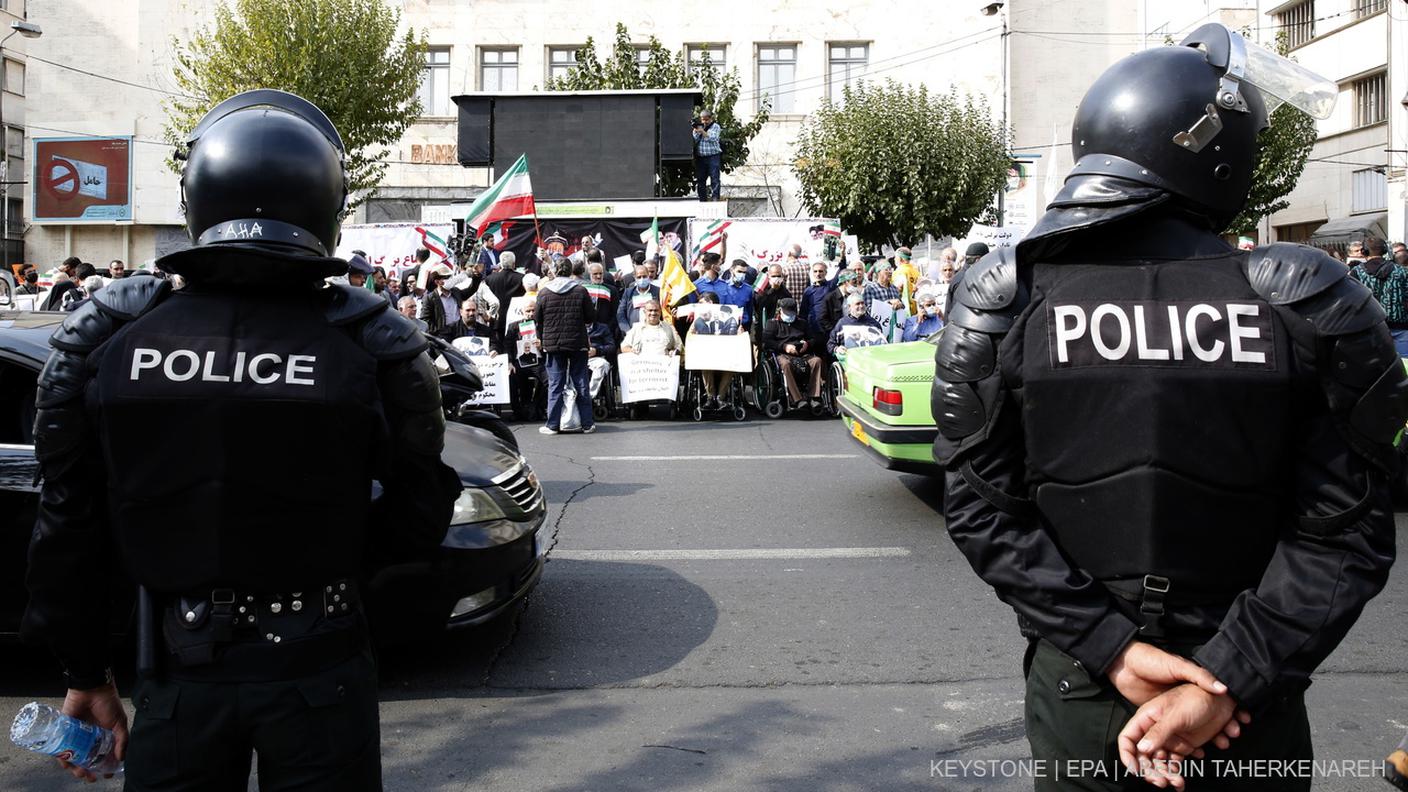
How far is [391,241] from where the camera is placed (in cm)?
2170

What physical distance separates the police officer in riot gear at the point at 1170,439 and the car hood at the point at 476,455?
3225 mm

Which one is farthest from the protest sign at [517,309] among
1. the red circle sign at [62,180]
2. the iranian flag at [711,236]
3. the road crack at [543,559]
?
the red circle sign at [62,180]

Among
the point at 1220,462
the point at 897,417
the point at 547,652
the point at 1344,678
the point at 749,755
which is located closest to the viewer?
the point at 1220,462

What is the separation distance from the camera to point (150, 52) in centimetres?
3841

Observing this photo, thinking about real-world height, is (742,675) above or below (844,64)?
below

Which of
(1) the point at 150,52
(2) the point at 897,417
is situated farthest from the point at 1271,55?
(1) the point at 150,52

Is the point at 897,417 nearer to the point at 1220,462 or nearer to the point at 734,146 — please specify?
the point at 1220,462

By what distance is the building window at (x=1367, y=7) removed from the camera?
33756 millimetres

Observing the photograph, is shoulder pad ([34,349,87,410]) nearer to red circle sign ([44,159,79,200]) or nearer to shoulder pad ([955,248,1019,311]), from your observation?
shoulder pad ([955,248,1019,311])

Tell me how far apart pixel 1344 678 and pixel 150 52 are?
134 feet

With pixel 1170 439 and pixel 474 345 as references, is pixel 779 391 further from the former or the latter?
pixel 1170 439

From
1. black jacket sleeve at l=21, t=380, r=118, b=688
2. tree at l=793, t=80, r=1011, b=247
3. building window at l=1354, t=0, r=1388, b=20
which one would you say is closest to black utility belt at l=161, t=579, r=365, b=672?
black jacket sleeve at l=21, t=380, r=118, b=688

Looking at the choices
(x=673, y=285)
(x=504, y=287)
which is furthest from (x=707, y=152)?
(x=504, y=287)

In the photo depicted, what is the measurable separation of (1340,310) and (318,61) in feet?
96.8
